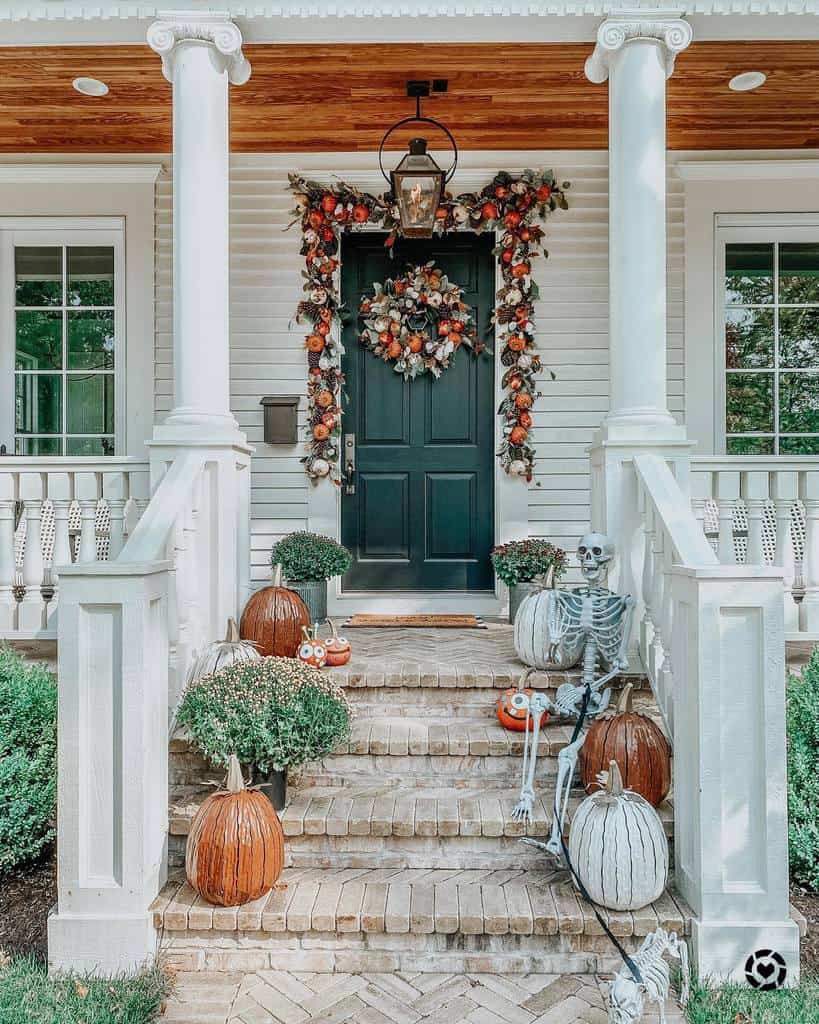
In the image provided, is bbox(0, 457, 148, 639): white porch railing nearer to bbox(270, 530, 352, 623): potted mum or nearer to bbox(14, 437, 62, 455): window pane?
bbox(270, 530, 352, 623): potted mum

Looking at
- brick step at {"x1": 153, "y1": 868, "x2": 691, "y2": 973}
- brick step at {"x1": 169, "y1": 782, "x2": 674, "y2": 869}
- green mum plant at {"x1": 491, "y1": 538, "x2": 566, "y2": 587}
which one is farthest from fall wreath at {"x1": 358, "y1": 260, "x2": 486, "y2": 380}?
brick step at {"x1": 153, "y1": 868, "x2": 691, "y2": 973}

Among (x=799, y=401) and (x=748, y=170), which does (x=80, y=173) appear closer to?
(x=748, y=170)

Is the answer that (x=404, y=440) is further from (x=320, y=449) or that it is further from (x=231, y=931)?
(x=231, y=931)

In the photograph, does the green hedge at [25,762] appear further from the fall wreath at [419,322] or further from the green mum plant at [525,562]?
the fall wreath at [419,322]

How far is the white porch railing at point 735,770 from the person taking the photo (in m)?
2.22

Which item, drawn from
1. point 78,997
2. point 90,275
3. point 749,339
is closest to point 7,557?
point 78,997

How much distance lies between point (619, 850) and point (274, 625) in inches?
61.8

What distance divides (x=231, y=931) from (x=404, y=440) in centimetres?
299

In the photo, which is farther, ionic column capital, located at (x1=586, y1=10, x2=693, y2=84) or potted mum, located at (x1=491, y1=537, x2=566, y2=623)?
potted mum, located at (x1=491, y1=537, x2=566, y2=623)

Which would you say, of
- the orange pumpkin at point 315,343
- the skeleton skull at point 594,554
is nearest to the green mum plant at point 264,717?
the skeleton skull at point 594,554

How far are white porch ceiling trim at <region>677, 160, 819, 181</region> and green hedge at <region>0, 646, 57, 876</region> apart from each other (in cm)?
422

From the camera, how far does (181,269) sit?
3.28 metres

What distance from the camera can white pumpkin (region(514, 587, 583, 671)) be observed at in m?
3.08

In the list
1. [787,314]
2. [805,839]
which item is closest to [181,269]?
[805,839]
